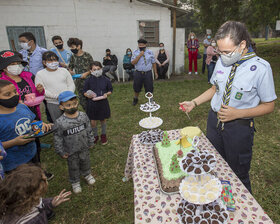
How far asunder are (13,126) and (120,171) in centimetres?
201

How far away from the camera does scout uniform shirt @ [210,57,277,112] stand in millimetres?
2025

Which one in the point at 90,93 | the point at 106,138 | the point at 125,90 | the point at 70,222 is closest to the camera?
the point at 70,222

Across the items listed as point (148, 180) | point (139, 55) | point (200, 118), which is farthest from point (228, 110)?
point (139, 55)

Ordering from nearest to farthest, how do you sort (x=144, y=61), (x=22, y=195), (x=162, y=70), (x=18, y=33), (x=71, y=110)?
(x=22, y=195)
(x=71, y=110)
(x=144, y=61)
(x=18, y=33)
(x=162, y=70)

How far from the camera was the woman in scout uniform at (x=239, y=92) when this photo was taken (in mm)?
2020

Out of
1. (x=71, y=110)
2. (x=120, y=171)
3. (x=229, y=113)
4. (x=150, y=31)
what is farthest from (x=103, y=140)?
(x=150, y=31)

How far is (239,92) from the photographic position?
83.4 inches

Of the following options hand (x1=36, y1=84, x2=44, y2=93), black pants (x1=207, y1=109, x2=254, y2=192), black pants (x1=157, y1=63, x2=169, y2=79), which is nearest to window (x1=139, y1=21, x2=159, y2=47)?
black pants (x1=157, y1=63, x2=169, y2=79)

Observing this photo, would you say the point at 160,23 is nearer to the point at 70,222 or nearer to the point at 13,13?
the point at 13,13

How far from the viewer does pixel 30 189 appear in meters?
1.74

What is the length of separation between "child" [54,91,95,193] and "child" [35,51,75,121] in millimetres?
1144

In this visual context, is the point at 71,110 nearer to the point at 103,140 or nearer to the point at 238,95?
the point at 103,140

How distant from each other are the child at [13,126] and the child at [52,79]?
44.2 inches

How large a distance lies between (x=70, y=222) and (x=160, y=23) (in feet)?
33.5
